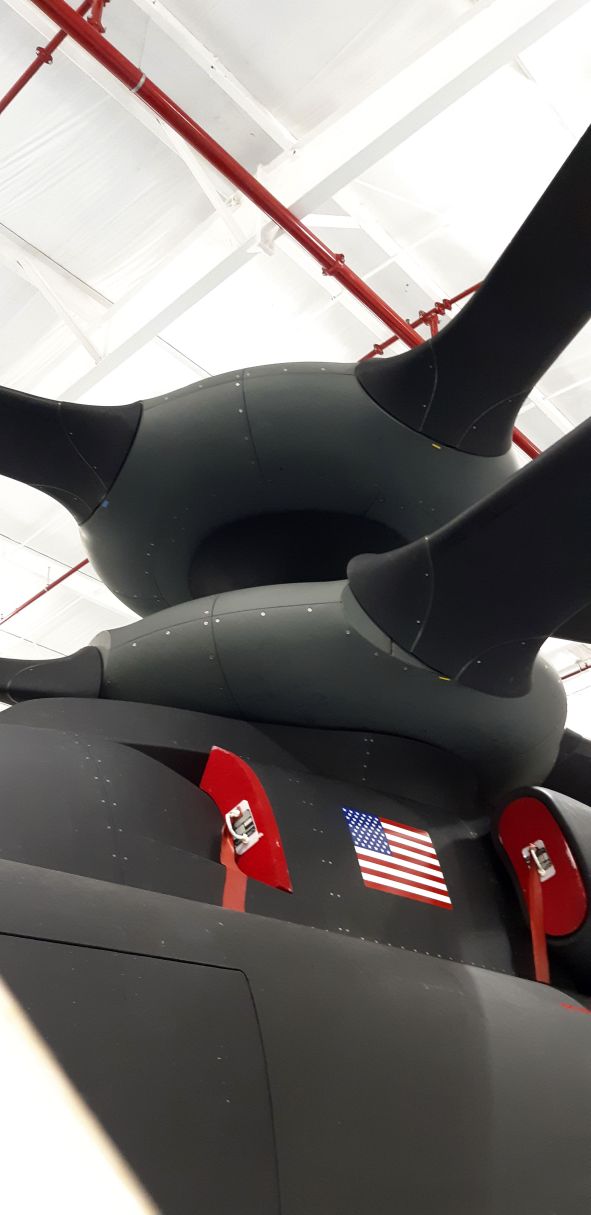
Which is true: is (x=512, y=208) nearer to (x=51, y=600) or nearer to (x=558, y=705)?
(x=558, y=705)

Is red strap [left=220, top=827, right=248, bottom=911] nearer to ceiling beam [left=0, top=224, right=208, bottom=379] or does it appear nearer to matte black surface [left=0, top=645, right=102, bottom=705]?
matte black surface [left=0, top=645, right=102, bottom=705]

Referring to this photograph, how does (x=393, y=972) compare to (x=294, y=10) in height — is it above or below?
below

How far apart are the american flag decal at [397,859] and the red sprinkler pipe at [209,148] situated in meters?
5.82

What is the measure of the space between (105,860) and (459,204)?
304 inches

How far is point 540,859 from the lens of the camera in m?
2.38

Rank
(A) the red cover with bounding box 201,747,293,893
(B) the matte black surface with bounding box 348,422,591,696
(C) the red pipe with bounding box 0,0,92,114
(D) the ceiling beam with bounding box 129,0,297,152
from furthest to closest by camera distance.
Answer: (D) the ceiling beam with bounding box 129,0,297,152
(C) the red pipe with bounding box 0,0,92,114
(B) the matte black surface with bounding box 348,422,591,696
(A) the red cover with bounding box 201,747,293,893

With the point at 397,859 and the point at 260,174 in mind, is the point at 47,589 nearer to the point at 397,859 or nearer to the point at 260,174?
the point at 260,174

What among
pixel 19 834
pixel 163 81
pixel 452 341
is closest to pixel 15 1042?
pixel 19 834

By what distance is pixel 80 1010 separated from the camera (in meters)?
1.13

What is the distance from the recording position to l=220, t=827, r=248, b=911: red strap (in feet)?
6.10

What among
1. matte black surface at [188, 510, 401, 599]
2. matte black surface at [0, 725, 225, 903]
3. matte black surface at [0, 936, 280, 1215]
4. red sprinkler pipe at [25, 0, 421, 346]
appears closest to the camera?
matte black surface at [0, 936, 280, 1215]

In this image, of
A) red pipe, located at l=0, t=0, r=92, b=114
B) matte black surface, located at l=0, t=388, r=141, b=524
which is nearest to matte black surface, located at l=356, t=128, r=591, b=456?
matte black surface, located at l=0, t=388, r=141, b=524

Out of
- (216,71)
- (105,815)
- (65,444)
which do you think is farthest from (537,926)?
(216,71)

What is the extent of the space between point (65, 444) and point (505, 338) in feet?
4.13
